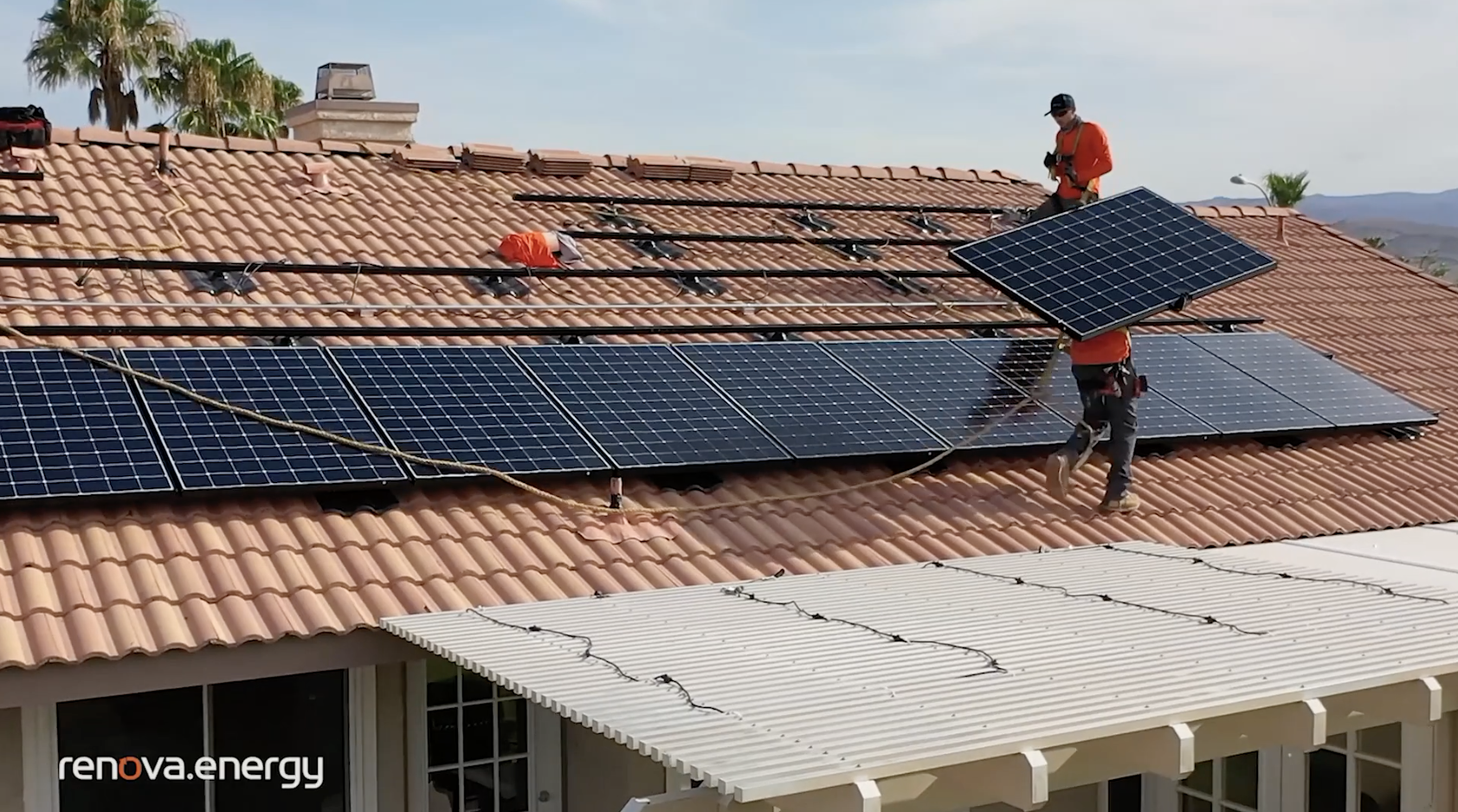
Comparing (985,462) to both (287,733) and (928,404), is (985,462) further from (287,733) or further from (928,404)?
(287,733)

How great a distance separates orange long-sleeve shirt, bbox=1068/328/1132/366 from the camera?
1180cm

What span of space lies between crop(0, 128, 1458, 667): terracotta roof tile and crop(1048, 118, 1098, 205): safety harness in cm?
145

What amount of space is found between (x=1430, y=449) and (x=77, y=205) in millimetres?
12363

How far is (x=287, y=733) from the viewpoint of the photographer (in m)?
8.68

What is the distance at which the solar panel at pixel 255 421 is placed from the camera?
910 cm

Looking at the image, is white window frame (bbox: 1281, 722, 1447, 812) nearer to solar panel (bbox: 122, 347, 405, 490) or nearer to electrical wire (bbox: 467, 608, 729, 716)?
electrical wire (bbox: 467, 608, 729, 716)

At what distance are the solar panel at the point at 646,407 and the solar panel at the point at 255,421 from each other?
1623 millimetres

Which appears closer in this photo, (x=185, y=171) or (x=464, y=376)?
(x=464, y=376)

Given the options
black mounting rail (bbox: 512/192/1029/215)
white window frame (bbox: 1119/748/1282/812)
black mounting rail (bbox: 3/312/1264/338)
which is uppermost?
black mounting rail (bbox: 512/192/1029/215)

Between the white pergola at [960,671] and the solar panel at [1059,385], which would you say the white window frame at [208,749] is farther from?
the solar panel at [1059,385]

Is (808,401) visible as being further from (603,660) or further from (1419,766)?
(1419,766)

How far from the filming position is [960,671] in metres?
7.05

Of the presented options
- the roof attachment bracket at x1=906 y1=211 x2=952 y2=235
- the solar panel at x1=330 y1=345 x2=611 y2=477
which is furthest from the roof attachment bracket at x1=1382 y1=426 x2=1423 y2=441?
the solar panel at x1=330 y1=345 x2=611 y2=477

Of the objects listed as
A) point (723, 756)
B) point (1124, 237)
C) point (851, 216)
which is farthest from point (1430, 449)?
point (723, 756)
